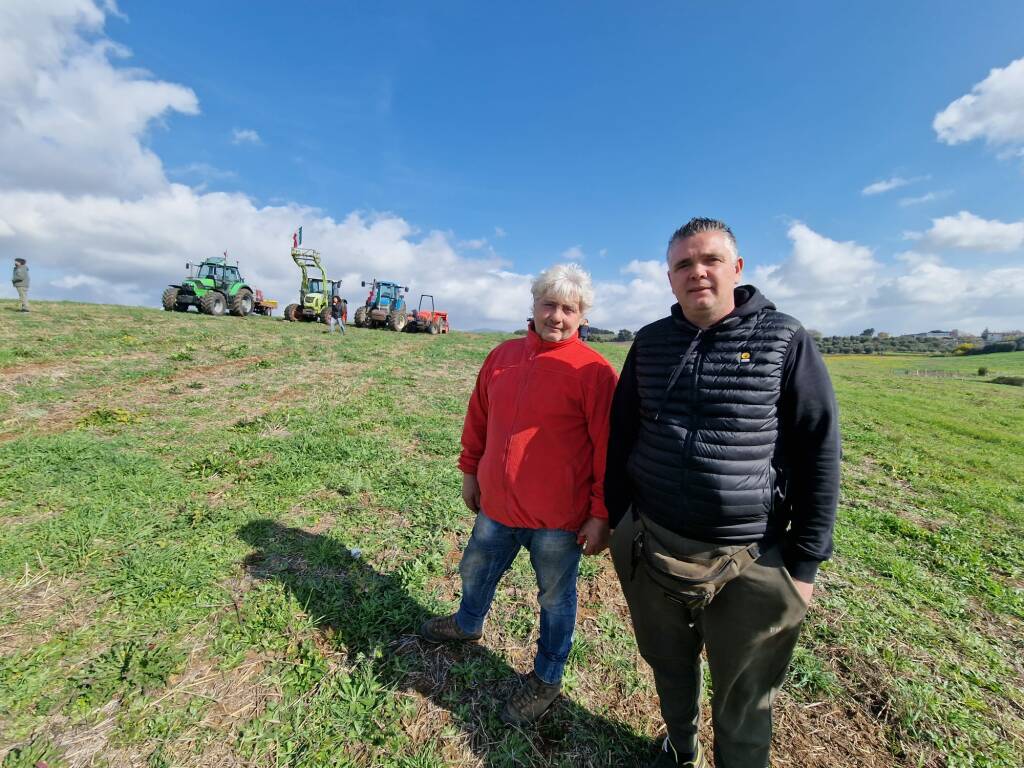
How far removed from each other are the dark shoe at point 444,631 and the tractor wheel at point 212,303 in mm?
20991

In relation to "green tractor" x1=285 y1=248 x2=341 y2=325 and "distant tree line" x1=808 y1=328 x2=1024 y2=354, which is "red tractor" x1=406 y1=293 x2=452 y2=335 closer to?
"green tractor" x1=285 y1=248 x2=341 y2=325

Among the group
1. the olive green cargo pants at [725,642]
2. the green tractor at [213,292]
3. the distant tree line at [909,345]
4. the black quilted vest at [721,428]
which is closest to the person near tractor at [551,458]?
the olive green cargo pants at [725,642]

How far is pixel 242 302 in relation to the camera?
2073 cm

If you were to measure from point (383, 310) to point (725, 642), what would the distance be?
24.6 metres

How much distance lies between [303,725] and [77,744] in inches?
38.8

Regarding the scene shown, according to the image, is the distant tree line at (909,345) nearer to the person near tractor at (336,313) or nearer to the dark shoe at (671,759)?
the person near tractor at (336,313)

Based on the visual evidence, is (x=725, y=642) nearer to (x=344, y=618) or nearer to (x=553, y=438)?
(x=553, y=438)

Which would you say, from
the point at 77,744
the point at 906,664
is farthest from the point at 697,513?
the point at 77,744

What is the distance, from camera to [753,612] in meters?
1.75

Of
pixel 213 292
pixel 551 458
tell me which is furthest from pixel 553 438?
pixel 213 292

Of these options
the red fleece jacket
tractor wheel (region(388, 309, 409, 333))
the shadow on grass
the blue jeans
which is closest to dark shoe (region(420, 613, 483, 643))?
the shadow on grass

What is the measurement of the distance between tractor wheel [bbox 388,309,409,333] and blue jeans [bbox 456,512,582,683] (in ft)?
74.2

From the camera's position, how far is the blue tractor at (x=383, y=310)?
24.2m

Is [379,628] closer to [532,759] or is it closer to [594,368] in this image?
[532,759]
